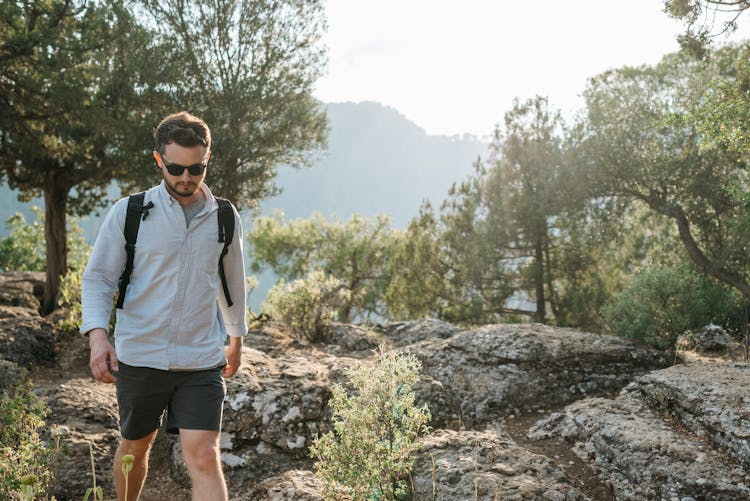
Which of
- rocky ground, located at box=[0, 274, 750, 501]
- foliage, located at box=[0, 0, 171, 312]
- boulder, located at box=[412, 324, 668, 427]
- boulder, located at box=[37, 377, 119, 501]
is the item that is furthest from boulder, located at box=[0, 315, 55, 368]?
boulder, located at box=[412, 324, 668, 427]

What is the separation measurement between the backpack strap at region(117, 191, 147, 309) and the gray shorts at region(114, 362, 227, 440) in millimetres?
444

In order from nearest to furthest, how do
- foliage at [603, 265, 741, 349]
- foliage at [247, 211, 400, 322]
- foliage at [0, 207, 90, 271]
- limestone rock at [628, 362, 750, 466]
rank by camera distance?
1. limestone rock at [628, 362, 750, 466]
2. foliage at [603, 265, 741, 349]
3. foliage at [0, 207, 90, 271]
4. foliage at [247, 211, 400, 322]

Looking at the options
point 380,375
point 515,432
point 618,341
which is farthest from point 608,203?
point 380,375

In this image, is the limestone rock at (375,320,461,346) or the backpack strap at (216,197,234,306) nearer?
the backpack strap at (216,197,234,306)

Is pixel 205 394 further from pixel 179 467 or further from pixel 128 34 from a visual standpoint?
pixel 128 34

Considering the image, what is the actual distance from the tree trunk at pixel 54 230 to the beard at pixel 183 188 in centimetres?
1259

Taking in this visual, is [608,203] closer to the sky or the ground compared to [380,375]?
closer to the sky

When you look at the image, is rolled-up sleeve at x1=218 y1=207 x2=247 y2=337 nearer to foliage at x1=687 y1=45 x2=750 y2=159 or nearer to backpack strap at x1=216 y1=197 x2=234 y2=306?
backpack strap at x1=216 y1=197 x2=234 y2=306

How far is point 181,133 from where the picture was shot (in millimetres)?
3178

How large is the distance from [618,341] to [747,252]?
277 inches

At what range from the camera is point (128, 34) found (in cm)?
1365

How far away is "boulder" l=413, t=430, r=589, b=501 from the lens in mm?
4117

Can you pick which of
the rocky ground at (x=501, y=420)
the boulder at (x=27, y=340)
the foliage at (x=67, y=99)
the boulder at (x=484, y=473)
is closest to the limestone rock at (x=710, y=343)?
the rocky ground at (x=501, y=420)

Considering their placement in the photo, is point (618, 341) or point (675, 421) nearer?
point (675, 421)
